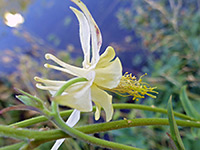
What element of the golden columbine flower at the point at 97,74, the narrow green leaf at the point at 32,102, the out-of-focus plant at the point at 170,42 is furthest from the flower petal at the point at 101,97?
the out-of-focus plant at the point at 170,42

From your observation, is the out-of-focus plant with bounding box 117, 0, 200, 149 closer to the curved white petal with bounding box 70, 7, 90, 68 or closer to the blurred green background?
the blurred green background

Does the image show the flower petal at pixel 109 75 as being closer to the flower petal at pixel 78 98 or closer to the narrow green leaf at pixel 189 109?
the flower petal at pixel 78 98

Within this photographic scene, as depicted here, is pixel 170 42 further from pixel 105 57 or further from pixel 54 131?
pixel 54 131

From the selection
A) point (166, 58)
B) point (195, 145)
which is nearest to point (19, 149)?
point (195, 145)

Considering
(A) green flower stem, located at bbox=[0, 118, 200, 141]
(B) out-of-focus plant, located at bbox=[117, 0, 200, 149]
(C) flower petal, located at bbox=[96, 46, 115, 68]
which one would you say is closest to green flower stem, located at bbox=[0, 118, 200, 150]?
(A) green flower stem, located at bbox=[0, 118, 200, 141]

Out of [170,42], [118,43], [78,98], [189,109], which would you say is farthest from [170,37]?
[78,98]
